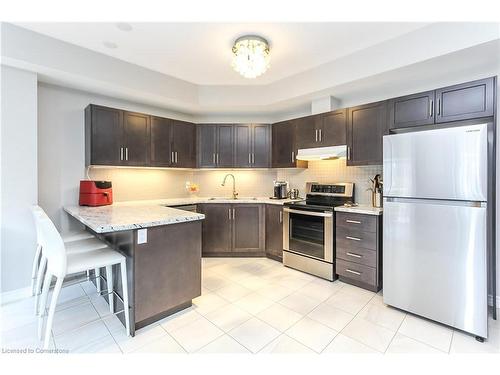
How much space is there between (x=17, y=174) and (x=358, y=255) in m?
3.80

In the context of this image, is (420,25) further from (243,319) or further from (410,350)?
(243,319)

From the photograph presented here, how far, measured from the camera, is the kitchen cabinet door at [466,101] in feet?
6.78

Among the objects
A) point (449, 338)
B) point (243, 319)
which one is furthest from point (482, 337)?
point (243, 319)

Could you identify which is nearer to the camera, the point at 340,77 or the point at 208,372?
the point at 208,372

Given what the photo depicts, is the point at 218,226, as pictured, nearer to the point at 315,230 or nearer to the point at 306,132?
the point at 315,230

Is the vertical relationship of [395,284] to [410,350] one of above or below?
above

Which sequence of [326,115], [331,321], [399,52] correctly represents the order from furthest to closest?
[326,115] < [399,52] < [331,321]

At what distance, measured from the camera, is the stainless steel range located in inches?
117

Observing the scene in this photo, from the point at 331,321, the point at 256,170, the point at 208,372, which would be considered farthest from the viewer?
the point at 256,170

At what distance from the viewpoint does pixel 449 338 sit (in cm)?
191

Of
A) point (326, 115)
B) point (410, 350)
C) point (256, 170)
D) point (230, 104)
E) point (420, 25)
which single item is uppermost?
point (420, 25)

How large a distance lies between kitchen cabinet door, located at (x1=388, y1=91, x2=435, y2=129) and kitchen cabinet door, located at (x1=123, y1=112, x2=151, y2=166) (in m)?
3.18

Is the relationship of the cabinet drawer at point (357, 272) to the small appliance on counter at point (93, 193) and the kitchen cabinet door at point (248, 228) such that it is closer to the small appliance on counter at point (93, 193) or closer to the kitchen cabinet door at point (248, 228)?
the kitchen cabinet door at point (248, 228)
